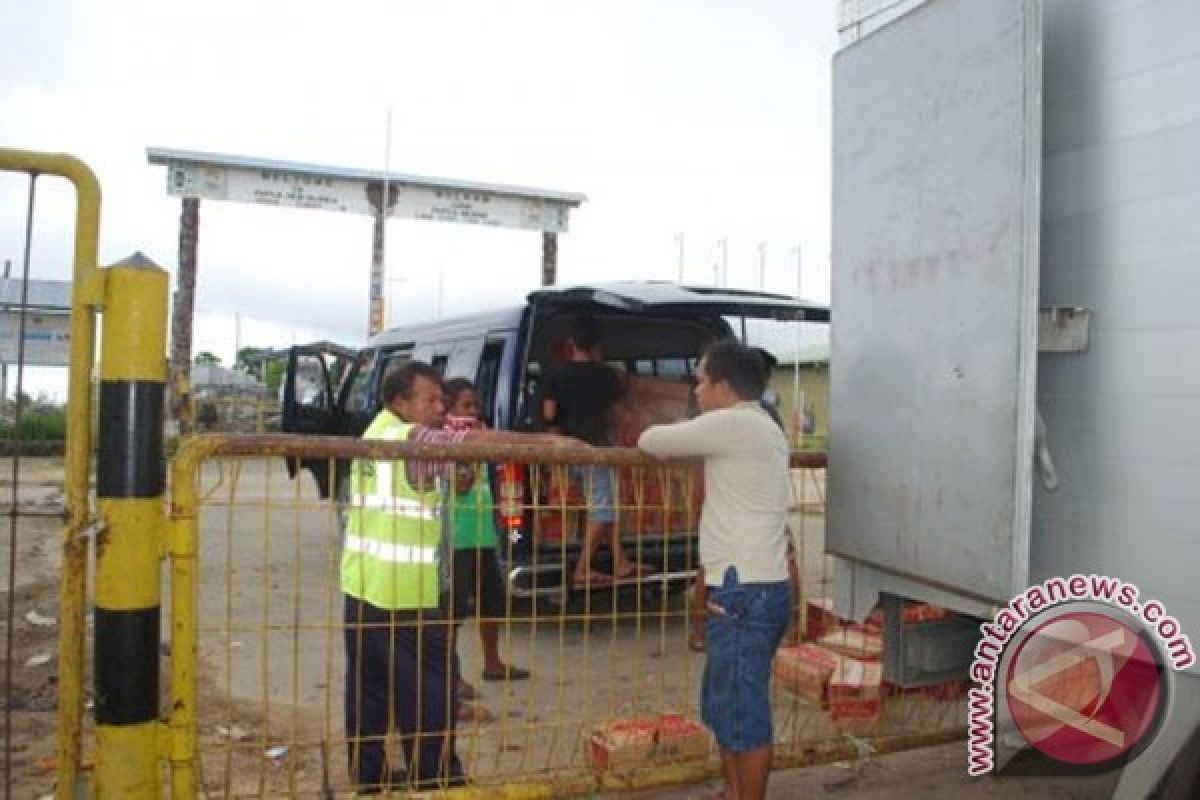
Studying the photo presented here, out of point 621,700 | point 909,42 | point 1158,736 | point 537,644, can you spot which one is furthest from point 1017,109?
point 537,644

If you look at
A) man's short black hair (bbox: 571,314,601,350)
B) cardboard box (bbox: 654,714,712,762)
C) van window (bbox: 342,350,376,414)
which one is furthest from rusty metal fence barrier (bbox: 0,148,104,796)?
van window (bbox: 342,350,376,414)

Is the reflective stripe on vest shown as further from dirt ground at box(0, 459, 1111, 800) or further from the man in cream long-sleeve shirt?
the man in cream long-sleeve shirt

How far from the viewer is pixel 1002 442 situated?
2373 millimetres

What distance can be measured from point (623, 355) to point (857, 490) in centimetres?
388

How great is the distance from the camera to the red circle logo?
2258 mm

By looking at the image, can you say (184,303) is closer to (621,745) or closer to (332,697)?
(332,697)

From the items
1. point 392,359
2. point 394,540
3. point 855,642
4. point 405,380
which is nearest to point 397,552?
point 394,540

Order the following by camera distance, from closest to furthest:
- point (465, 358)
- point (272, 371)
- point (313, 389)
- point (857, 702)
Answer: point (857, 702)
point (465, 358)
point (313, 389)
point (272, 371)

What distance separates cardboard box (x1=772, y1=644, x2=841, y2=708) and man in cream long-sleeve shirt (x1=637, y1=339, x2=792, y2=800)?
5.24 feet

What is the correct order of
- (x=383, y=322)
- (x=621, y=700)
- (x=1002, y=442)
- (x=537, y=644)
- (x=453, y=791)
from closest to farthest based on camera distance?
(x=1002, y=442)
(x=453, y=791)
(x=621, y=700)
(x=537, y=644)
(x=383, y=322)

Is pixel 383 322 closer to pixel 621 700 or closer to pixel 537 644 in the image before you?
pixel 537 644

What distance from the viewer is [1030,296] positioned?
2289mm

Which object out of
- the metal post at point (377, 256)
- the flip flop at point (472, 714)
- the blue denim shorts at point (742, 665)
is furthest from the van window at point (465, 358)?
the metal post at point (377, 256)

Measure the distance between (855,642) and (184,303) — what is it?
50.3ft
